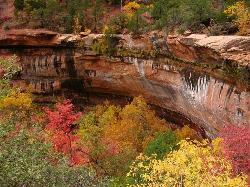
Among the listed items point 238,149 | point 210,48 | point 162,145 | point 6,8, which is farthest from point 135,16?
point 6,8

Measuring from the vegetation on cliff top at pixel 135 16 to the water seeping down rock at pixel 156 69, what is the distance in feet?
5.58

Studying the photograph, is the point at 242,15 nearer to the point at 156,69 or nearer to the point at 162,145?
the point at 156,69

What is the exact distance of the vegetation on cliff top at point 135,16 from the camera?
122 feet

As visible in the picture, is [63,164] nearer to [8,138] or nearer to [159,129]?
[8,138]

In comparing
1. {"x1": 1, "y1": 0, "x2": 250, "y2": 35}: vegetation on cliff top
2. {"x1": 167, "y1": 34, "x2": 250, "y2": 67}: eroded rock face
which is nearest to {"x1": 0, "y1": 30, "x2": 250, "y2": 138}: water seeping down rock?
{"x1": 167, "y1": 34, "x2": 250, "y2": 67}: eroded rock face

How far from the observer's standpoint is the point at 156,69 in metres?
40.2

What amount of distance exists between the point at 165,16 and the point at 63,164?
27208 mm

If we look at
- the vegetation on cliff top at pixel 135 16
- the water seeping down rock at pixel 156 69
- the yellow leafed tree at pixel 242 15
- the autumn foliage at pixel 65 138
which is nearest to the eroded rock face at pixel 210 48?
the water seeping down rock at pixel 156 69

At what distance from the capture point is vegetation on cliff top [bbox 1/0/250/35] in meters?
37.3

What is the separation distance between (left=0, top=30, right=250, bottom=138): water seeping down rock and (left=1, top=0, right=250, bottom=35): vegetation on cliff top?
170 centimetres

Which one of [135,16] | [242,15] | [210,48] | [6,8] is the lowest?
[210,48]

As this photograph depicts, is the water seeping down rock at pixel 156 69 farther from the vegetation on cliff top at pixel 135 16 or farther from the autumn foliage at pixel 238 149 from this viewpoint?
the autumn foliage at pixel 238 149

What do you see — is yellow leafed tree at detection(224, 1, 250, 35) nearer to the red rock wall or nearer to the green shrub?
the green shrub

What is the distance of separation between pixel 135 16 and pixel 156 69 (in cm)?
586
